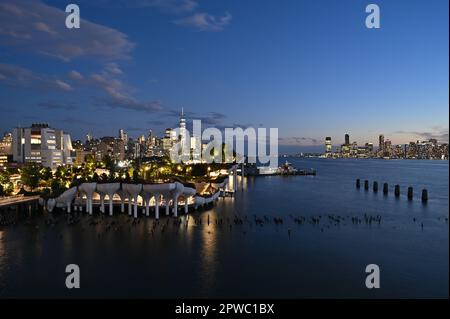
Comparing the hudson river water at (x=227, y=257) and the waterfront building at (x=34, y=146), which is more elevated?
the waterfront building at (x=34, y=146)

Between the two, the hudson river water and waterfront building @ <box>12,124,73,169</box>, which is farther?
waterfront building @ <box>12,124,73,169</box>

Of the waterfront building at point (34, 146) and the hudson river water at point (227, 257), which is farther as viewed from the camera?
the waterfront building at point (34, 146)

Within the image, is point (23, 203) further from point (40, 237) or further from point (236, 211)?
point (236, 211)

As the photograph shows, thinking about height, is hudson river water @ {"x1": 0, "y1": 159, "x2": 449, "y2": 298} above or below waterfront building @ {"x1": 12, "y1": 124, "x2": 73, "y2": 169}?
below

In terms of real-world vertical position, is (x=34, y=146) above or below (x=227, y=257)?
above

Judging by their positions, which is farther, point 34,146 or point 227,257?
point 34,146

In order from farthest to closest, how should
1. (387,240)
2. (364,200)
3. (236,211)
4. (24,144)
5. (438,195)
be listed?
(24,144) < (438,195) < (364,200) < (236,211) < (387,240)

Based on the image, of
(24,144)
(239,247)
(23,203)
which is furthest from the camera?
(24,144)

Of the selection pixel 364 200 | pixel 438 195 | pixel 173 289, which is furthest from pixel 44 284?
pixel 438 195
